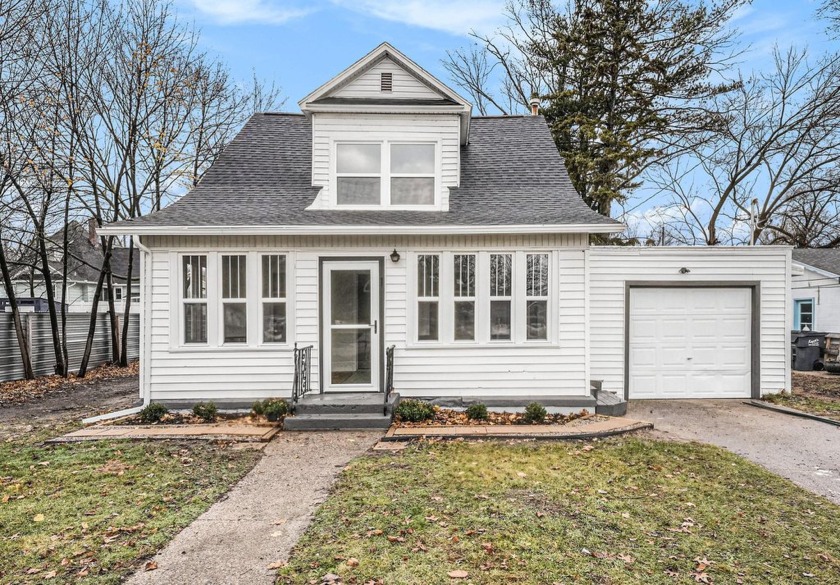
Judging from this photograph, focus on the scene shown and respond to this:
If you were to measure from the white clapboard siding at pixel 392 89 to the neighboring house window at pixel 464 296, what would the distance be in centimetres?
319

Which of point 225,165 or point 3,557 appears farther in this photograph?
point 225,165

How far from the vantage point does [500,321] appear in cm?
797

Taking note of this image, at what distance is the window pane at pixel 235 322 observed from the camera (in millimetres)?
7883

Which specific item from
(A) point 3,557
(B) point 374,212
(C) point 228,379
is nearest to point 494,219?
(B) point 374,212

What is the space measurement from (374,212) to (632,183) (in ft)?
39.4

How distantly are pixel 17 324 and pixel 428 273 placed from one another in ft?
35.6

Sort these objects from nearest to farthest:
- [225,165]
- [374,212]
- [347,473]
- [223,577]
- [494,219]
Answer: [223,577] → [347,473] → [494,219] → [374,212] → [225,165]

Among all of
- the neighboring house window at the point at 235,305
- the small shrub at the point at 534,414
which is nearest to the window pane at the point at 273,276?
the neighboring house window at the point at 235,305

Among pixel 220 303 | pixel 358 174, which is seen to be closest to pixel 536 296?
pixel 358 174

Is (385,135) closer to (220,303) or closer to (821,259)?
(220,303)

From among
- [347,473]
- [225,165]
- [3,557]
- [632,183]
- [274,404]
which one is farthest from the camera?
[632,183]

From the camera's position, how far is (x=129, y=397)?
10.1 meters

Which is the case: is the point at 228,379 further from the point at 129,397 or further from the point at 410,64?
the point at 410,64

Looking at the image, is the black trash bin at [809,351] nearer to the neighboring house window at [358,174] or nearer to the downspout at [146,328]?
the neighboring house window at [358,174]
